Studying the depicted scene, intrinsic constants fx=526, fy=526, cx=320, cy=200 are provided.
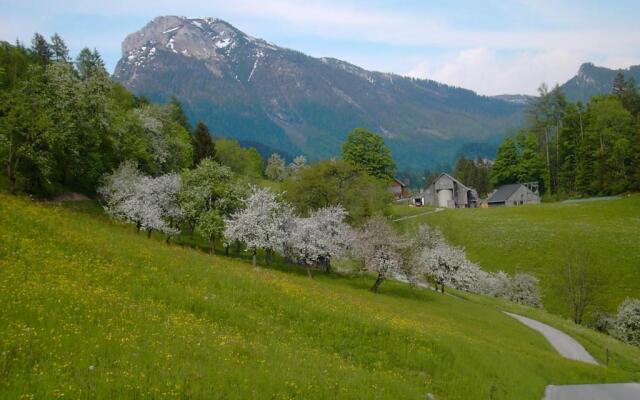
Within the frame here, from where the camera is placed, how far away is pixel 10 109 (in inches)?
1697

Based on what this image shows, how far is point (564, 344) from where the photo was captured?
43.9 meters

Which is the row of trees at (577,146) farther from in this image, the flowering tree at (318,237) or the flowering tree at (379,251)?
the flowering tree at (318,237)

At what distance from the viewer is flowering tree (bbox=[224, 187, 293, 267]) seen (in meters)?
50.1

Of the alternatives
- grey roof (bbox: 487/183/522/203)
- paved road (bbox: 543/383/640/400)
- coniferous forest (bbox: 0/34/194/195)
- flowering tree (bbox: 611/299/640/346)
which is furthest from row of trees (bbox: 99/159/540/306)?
grey roof (bbox: 487/183/522/203)

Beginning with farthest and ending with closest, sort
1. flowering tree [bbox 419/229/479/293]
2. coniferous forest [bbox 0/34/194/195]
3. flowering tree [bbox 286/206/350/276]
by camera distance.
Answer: flowering tree [bbox 419/229/479/293] → flowering tree [bbox 286/206/350/276] → coniferous forest [bbox 0/34/194/195]

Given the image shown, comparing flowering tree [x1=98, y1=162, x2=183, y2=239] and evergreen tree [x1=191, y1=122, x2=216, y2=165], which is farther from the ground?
evergreen tree [x1=191, y1=122, x2=216, y2=165]

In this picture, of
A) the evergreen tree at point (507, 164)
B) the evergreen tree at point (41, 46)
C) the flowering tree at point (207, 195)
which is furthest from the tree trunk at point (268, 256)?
the evergreen tree at point (507, 164)

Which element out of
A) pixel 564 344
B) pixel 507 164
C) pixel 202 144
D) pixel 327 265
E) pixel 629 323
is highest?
pixel 507 164

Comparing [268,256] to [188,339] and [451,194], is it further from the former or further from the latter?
[451,194]

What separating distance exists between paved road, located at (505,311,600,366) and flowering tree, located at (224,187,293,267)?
2520 cm

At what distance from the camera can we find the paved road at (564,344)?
134 ft

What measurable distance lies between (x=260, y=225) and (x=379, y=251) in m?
11.6

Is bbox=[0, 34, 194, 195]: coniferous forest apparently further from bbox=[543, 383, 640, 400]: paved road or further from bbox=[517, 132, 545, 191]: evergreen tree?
bbox=[517, 132, 545, 191]: evergreen tree

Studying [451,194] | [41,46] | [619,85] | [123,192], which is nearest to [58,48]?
[41,46]
